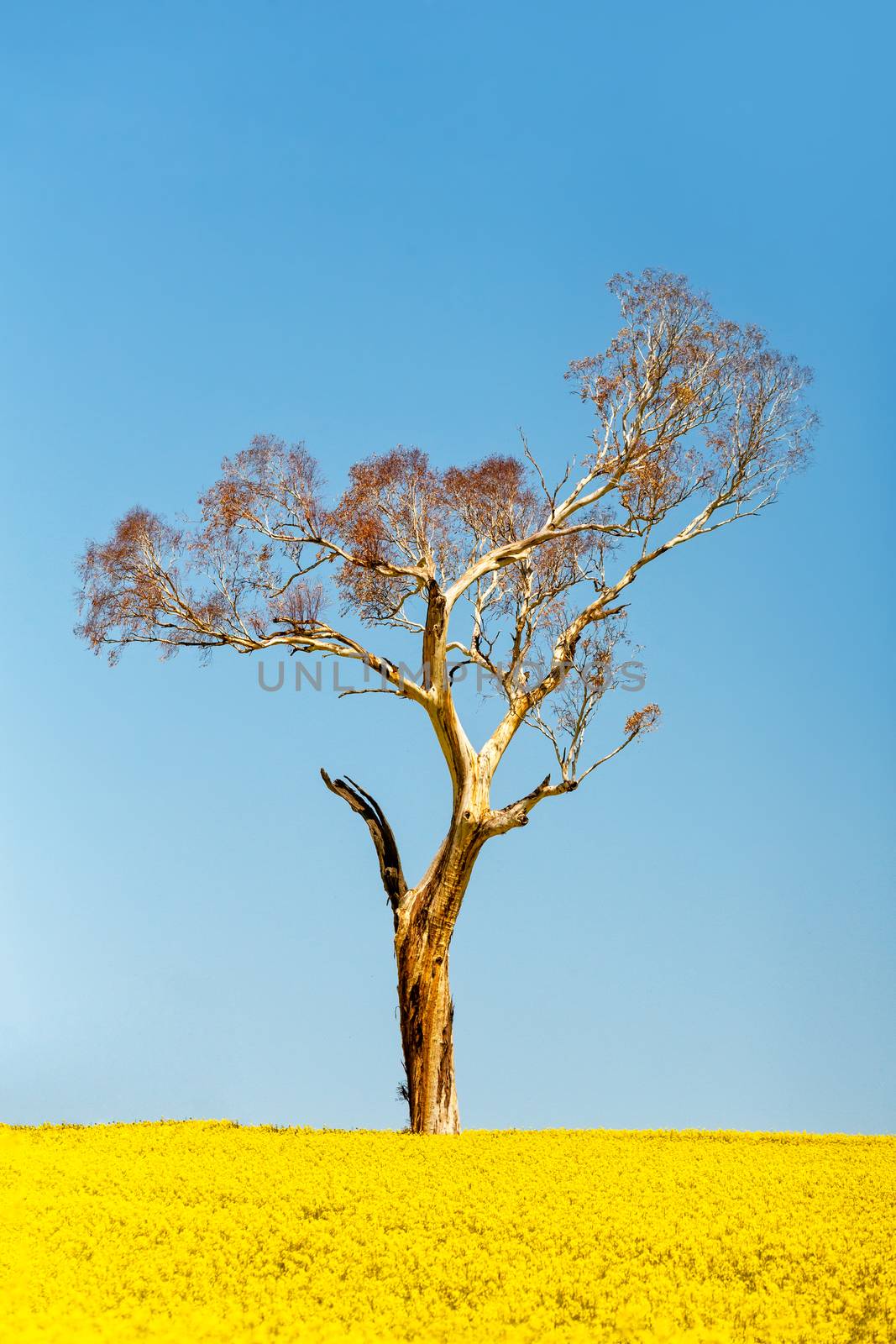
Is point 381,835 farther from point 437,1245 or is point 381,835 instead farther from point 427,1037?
point 437,1245

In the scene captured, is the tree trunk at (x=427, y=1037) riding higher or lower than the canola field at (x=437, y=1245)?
higher

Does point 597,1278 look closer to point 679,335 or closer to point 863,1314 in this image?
point 863,1314

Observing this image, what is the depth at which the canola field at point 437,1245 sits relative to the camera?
7.53 metres

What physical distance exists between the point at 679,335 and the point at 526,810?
7378mm

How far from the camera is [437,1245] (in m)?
8.86

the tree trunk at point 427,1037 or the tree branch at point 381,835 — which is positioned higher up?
the tree branch at point 381,835

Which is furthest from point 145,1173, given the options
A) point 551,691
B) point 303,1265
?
point 551,691

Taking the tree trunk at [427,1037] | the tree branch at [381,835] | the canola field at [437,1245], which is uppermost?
the tree branch at [381,835]

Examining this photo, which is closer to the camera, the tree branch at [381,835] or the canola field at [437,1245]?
the canola field at [437,1245]

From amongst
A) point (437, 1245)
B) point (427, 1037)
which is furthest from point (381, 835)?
point (437, 1245)

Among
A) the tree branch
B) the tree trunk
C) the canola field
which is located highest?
the tree branch

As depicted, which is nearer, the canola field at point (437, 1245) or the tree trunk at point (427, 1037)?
the canola field at point (437, 1245)

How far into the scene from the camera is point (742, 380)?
17469 mm

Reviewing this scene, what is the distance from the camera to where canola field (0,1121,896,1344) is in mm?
7531
